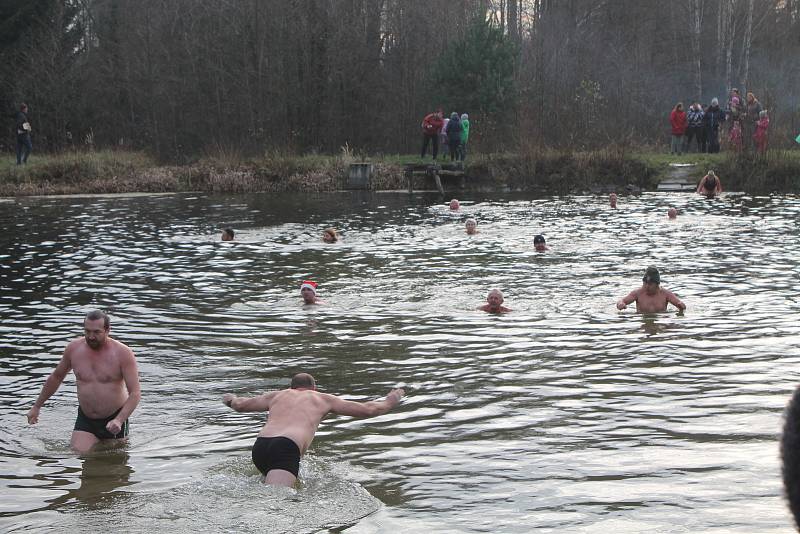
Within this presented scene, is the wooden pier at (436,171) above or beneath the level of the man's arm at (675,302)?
above

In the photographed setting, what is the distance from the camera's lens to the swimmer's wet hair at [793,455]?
2127 millimetres

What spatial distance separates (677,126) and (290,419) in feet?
105

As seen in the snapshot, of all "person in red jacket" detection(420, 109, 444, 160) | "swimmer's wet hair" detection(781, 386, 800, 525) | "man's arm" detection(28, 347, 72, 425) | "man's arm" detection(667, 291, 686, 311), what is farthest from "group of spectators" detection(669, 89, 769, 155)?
"swimmer's wet hair" detection(781, 386, 800, 525)

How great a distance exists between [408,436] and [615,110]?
3765 centimetres

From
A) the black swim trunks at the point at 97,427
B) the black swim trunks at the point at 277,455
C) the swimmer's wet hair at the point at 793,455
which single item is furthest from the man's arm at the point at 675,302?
the swimmer's wet hair at the point at 793,455

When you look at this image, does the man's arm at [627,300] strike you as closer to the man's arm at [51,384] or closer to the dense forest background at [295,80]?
the man's arm at [51,384]

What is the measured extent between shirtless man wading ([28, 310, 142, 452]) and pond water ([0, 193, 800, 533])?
0.88 ft

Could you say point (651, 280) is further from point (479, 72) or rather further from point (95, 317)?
point (479, 72)

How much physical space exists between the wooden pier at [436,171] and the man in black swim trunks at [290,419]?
28101mm

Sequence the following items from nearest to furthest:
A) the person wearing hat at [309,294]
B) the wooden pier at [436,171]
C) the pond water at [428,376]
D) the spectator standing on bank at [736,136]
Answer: the pond water at [428,376], the person wearing hat at [309,294], the spectator standing on bank at [736,136], the wooden pier at [436,171]

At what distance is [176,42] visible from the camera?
47.2 meters

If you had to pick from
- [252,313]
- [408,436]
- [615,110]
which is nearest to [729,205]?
[615,110]

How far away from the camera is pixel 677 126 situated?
124 ft

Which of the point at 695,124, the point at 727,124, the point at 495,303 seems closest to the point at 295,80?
the point at 695,124
